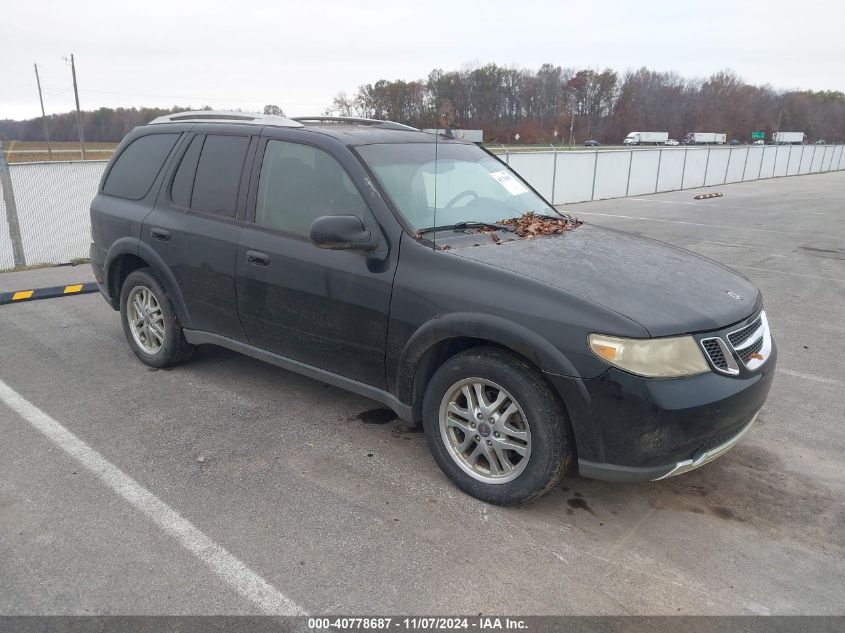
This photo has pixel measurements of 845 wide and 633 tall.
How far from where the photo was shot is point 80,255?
10789 mm

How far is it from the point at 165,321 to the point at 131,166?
4.28 feet

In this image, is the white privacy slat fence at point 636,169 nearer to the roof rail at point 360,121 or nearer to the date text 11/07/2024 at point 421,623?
the roof rail at point 360,121

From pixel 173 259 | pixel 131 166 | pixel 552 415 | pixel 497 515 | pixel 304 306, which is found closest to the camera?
pixel 552 415

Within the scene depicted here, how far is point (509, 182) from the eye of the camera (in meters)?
4.65

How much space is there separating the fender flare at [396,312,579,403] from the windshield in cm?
64

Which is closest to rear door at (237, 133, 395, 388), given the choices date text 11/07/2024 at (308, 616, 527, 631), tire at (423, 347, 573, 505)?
tire at (423, 347, 573, 505)

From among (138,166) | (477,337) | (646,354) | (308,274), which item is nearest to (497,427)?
(477,337)

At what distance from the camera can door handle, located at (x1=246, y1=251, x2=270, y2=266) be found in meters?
4.13

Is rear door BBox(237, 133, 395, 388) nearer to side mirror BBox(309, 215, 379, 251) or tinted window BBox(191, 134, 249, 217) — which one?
side mirror BBox(309, 215, 379, 251)

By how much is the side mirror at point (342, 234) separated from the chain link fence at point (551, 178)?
7.78 m

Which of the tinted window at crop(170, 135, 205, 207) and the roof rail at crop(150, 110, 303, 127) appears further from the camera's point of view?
the tinted window at crop(170, 135, 205, 207)

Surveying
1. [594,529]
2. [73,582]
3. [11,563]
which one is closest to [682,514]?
[594,529]

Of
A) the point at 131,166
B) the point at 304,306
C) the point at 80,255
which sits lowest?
the point at 80,255

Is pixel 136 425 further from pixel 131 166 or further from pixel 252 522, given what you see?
pixel 131 166
